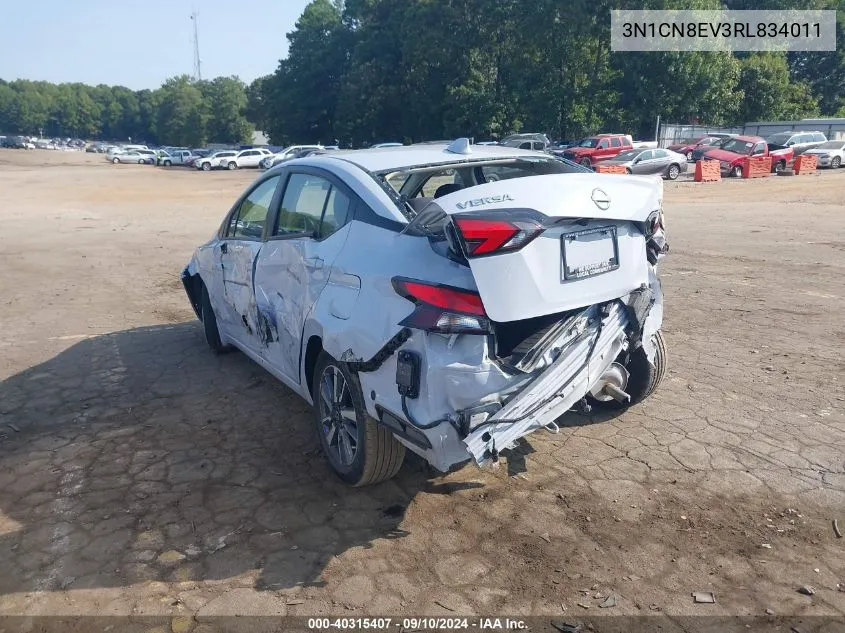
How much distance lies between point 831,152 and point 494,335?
119 ft

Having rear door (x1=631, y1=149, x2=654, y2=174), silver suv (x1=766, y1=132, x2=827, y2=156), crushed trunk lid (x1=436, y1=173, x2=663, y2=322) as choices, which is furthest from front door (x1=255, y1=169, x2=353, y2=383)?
silver suv (x1=766, y1=132, x2=827, y2=156)

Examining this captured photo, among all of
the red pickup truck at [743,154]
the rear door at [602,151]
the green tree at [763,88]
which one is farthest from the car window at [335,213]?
the green tree at [763,88]

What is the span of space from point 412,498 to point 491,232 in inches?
64.4

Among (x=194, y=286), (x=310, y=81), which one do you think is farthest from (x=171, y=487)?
(x=310, y=81)

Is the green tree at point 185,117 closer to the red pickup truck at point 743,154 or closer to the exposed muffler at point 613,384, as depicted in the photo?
the red pickup truck at point 743,154

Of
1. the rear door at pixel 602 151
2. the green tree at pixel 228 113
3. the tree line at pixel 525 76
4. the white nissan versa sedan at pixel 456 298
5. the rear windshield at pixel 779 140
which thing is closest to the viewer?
the white nissan versa sedan at pixel 456 298

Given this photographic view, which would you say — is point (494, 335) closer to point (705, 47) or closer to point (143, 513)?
point (143, 513)

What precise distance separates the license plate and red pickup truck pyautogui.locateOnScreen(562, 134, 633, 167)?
97.0 ft

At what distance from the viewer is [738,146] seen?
30.8 m

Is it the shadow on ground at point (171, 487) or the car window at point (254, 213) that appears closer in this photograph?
the shadow on ground at point (171, 487)

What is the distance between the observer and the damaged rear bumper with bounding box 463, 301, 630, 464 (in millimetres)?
3098

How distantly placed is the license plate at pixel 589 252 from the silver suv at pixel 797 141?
3324 centimetres

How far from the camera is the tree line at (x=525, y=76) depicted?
47969 millimetres

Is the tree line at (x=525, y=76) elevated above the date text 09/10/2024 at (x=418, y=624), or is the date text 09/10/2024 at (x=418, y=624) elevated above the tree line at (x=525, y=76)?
the tree line at (x=525, y=76)
